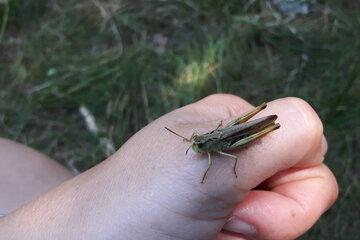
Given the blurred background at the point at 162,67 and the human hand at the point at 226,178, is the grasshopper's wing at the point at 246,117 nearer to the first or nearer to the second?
the human hand at the point at 226,178

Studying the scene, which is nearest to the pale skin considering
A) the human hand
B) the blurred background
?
the human hand

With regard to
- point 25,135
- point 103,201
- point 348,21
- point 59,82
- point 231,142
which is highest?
point 231,142

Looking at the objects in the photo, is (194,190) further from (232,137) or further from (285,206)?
(285,206)

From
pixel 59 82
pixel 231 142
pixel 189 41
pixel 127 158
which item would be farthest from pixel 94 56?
pixel 231 142

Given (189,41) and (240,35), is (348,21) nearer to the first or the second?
(240,35)

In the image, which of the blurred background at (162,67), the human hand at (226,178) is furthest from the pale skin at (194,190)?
the blurred background at (162,67)
